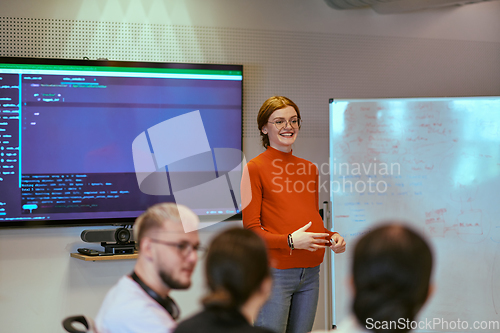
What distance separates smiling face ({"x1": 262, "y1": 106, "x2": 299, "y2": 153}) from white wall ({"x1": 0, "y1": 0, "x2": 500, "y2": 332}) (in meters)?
1.10

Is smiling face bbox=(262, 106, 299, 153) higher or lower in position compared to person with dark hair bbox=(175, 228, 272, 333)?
higher

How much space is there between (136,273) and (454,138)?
2770 mm

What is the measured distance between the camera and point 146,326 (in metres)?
1.16

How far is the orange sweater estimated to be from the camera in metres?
2.20

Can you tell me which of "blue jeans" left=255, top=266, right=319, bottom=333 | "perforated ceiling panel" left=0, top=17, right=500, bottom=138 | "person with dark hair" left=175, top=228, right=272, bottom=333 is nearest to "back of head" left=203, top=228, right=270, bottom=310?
"person with dark hair" left=175, top=228, right=272, bottom=333

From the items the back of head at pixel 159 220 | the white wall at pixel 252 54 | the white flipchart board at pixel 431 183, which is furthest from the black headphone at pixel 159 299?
the white flipchart board at pixel 431 183

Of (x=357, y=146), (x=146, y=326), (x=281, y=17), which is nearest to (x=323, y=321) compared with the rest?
(x=357, y=146)

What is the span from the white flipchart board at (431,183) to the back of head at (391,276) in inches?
87.8

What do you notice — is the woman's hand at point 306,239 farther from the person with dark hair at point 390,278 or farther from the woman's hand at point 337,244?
the person with dark hair at point 390,278

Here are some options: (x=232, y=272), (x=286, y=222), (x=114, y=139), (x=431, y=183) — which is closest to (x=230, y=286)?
(x=232, y=272)

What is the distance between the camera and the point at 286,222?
223 cm

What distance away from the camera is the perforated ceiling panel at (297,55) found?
10.4 feet

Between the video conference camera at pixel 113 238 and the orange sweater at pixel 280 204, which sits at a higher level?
the orange sweater at pixel 280 204

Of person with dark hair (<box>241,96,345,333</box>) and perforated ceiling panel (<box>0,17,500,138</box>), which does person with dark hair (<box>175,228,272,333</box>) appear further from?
perforated ceiling panel (<box>0,17,500,138</box>)
